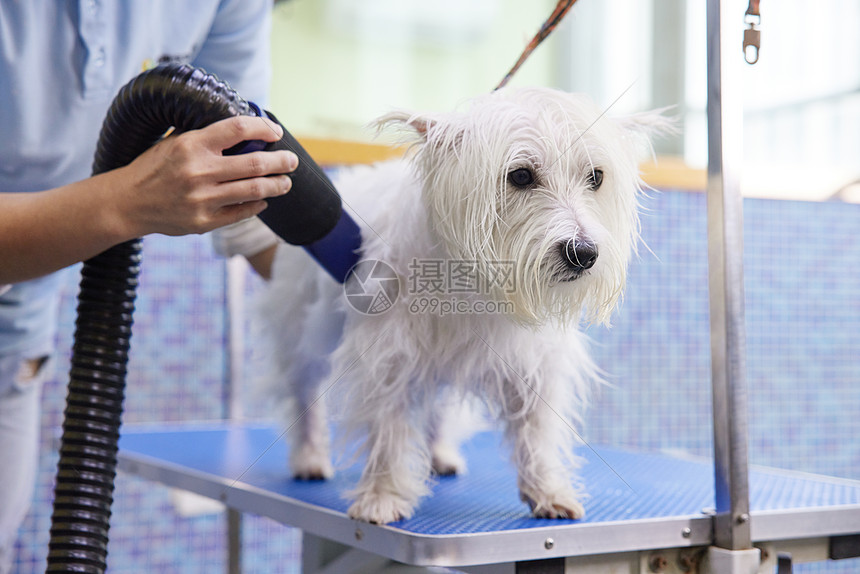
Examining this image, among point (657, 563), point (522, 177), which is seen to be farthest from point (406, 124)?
point (657, 563)

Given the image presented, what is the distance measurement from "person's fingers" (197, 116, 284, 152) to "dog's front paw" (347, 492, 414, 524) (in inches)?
14.4

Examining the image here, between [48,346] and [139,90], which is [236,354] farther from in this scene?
[139,90]

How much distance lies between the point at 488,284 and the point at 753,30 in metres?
0.33

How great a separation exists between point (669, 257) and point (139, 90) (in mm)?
1739

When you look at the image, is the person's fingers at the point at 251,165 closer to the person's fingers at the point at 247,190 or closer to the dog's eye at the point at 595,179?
the person's fingers at the point at 247,190

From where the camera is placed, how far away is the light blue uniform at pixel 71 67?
2.73ft

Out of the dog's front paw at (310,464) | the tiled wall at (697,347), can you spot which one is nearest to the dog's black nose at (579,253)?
the dog's front paw at (310,464)

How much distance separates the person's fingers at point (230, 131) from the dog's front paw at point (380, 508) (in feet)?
1.20

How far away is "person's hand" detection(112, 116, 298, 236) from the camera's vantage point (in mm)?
622

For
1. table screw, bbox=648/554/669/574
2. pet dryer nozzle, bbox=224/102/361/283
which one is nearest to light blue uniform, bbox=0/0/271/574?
pet dryer nozzle, bbox=224/102/361/283

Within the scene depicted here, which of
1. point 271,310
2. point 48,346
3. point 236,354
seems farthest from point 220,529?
point 271,310

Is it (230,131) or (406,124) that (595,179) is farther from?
(230,131)

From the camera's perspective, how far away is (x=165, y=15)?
0.95 meters

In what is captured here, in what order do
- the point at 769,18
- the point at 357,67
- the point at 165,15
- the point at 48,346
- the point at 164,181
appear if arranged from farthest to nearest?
the point at 357,67 → the point at 769,18 → the point at 48,346 → the point at 165,15 → the point at 164,181
